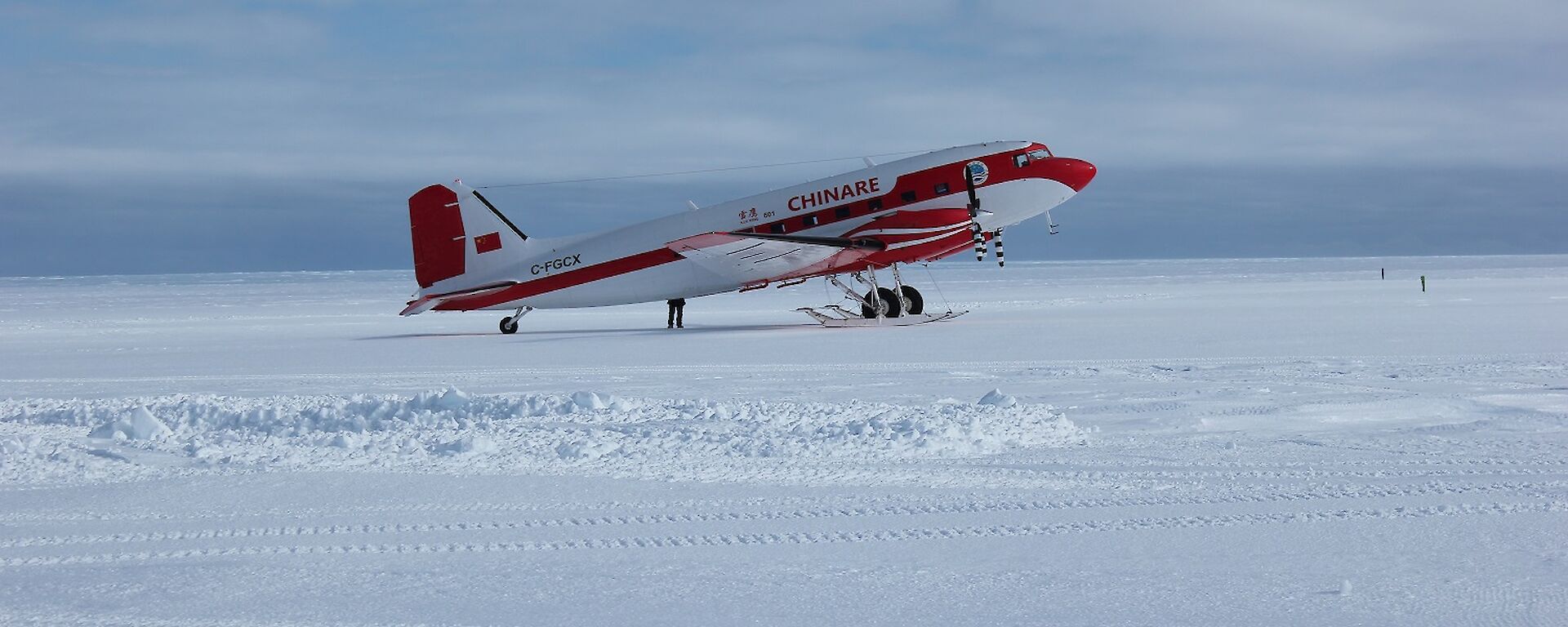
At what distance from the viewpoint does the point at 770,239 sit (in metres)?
23.3

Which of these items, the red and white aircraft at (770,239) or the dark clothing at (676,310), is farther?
the dark clothing at (676,310)

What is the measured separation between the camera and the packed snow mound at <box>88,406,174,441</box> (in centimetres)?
990

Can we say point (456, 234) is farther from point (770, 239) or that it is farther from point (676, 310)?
point (770, 239)

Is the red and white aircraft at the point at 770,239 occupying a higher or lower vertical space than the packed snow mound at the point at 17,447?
higher

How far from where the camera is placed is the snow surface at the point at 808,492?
17.6 ft

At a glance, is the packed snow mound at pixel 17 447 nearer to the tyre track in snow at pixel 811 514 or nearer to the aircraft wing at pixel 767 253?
the tyre track in snow at pixel 811 514

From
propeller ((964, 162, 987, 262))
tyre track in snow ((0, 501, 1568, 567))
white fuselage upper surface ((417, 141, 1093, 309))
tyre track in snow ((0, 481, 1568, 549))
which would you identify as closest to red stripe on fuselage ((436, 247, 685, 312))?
white fuselage upper surface ((417, 141, 1093, 309))

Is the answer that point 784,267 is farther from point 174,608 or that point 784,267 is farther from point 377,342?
point 174,608

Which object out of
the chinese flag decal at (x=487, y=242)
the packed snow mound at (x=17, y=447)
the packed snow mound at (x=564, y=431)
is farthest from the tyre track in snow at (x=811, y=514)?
the chinese flag decal at (x=487, y=242)

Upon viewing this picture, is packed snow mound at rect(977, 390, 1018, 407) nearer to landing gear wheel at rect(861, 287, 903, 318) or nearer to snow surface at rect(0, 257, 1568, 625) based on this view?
snow surface at rect(0, 257, 1568, 625)

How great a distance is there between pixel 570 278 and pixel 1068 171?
990cm

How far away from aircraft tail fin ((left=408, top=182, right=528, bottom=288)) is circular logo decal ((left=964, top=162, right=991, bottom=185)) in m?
9.13

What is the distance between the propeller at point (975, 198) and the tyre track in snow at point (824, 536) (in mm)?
17151

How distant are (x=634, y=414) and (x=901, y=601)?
20.0 ft
